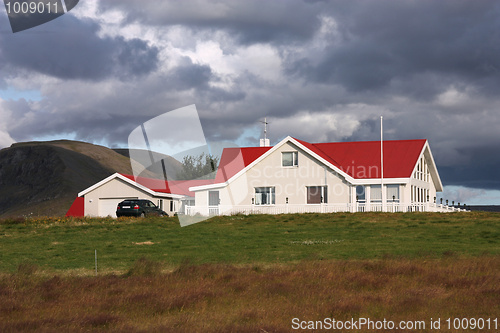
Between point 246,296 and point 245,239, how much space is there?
13.7 meters

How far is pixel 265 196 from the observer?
43969 millimetres

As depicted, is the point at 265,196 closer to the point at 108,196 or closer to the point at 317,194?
the point at 317,194

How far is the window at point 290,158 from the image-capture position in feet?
143

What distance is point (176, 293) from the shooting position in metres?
12.2

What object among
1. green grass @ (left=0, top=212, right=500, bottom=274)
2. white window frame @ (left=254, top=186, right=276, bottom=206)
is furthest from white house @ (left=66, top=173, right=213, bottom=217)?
green grass @ (left=0, top=212, right=500, bottom=274)

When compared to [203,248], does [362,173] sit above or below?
above

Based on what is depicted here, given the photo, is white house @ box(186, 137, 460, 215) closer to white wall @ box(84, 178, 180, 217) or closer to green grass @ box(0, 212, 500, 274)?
green grass @ box(0, 212, 500, 274)

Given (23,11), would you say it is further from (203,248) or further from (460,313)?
(460,313)

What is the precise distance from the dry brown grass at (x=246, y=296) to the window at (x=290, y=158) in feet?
89.6

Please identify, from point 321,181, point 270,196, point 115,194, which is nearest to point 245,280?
point 321,181

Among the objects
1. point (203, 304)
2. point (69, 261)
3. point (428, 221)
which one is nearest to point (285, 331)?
point (203, 304)

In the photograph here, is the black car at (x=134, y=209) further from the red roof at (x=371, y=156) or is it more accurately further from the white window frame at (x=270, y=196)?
the red roof at (x=371, y=156)

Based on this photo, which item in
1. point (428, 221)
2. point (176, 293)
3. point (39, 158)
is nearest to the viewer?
point (176, 293)

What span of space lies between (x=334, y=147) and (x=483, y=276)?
34389 mm
